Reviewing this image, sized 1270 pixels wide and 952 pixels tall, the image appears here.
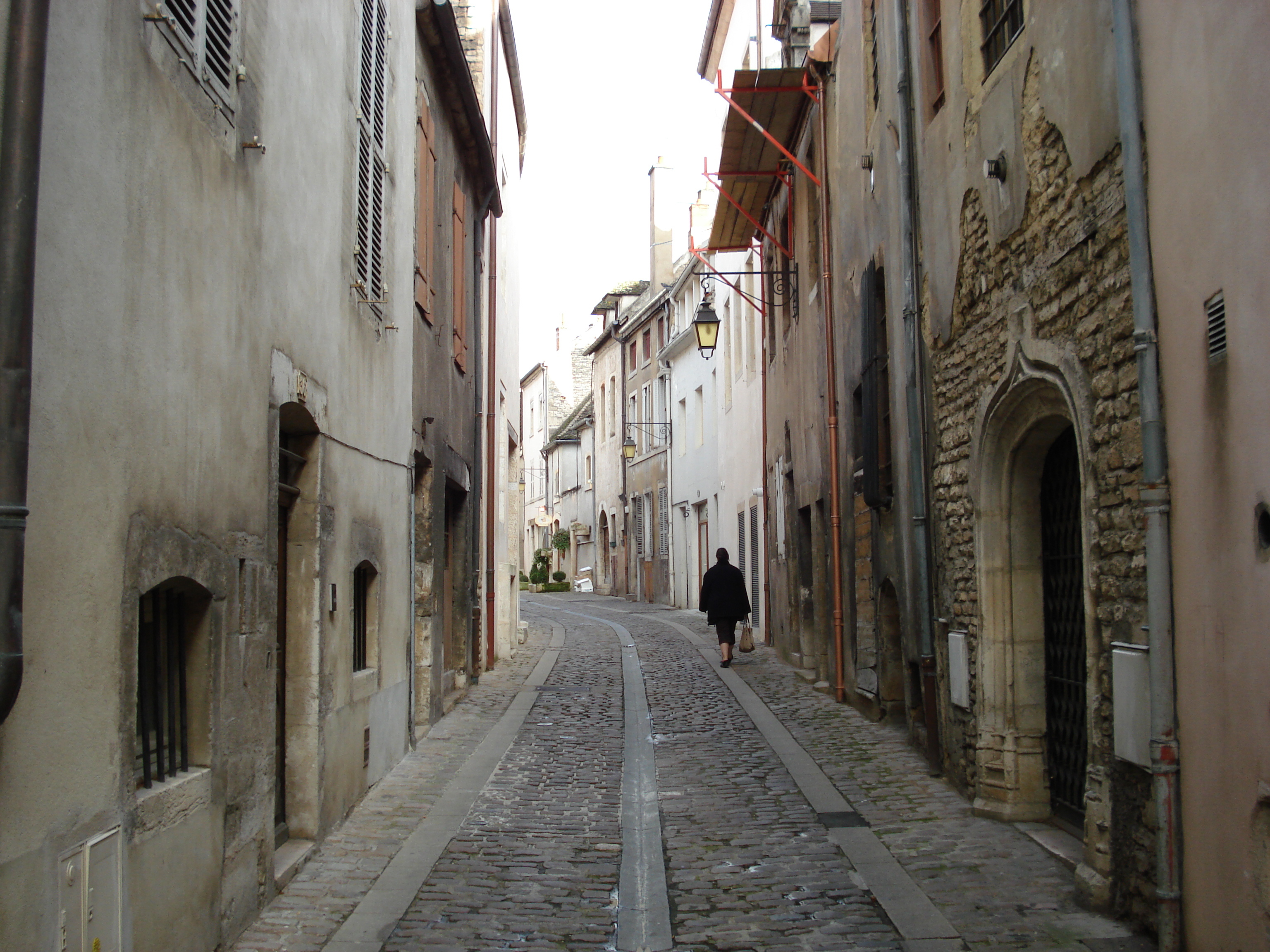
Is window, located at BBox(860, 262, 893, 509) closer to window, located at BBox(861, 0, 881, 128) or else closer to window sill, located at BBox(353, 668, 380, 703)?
window, located at BBox(861, 0, 881, 128)

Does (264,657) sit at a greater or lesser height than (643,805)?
greater

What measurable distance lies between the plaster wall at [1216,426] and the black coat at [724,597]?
444 inches

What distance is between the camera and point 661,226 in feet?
116

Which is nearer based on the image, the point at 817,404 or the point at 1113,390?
the point at 1113,390

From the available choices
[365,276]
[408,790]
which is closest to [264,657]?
[408,790]

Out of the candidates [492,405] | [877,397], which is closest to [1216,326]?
[877,397]

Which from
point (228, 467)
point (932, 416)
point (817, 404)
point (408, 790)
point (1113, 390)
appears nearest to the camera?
point (228, 467)

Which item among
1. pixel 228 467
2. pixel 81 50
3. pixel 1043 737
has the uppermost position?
pixel 81 50

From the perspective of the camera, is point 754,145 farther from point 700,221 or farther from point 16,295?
point 700,221

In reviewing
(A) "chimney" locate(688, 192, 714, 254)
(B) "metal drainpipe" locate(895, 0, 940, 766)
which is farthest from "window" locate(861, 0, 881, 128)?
(A) "chimney" locate(688, 192, 714, 254)

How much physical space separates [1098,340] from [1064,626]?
7.03 feet

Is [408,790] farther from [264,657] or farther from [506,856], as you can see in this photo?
[264,657]

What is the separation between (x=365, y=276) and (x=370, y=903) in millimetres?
4215

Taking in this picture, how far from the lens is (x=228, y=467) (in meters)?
4.82
